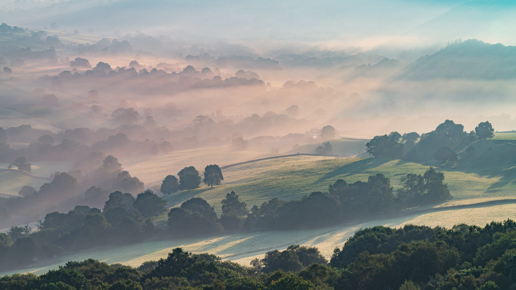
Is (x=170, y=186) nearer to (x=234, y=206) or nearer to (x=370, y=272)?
(x=234, y=206)

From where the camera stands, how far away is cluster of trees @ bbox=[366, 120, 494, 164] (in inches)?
6673

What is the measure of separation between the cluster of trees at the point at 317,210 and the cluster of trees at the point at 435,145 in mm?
45314

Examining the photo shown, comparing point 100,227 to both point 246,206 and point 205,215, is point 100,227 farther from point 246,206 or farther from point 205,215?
point 246,206

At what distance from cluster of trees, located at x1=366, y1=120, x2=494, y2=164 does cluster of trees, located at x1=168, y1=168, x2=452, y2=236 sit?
45.3 meters

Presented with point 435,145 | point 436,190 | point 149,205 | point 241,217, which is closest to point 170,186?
point 149,205

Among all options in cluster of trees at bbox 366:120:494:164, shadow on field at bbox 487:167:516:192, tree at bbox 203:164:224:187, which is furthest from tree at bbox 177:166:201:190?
shadow on field at bbox 487:167:516:192

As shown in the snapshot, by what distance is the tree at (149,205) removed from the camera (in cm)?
13880

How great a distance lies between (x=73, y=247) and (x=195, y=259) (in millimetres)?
55727

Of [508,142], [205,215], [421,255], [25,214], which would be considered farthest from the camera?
[25,214]

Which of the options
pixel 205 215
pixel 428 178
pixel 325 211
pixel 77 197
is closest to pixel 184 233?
pixel 205 215

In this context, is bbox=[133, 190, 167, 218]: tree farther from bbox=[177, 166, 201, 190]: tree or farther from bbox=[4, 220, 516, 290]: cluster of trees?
bbox=[4, 220, 516, 290]: cluster of trees

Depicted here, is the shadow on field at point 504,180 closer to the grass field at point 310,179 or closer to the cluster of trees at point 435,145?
the grass field at point 310,179

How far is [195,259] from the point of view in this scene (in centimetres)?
7094

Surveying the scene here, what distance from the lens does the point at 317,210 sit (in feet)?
384
